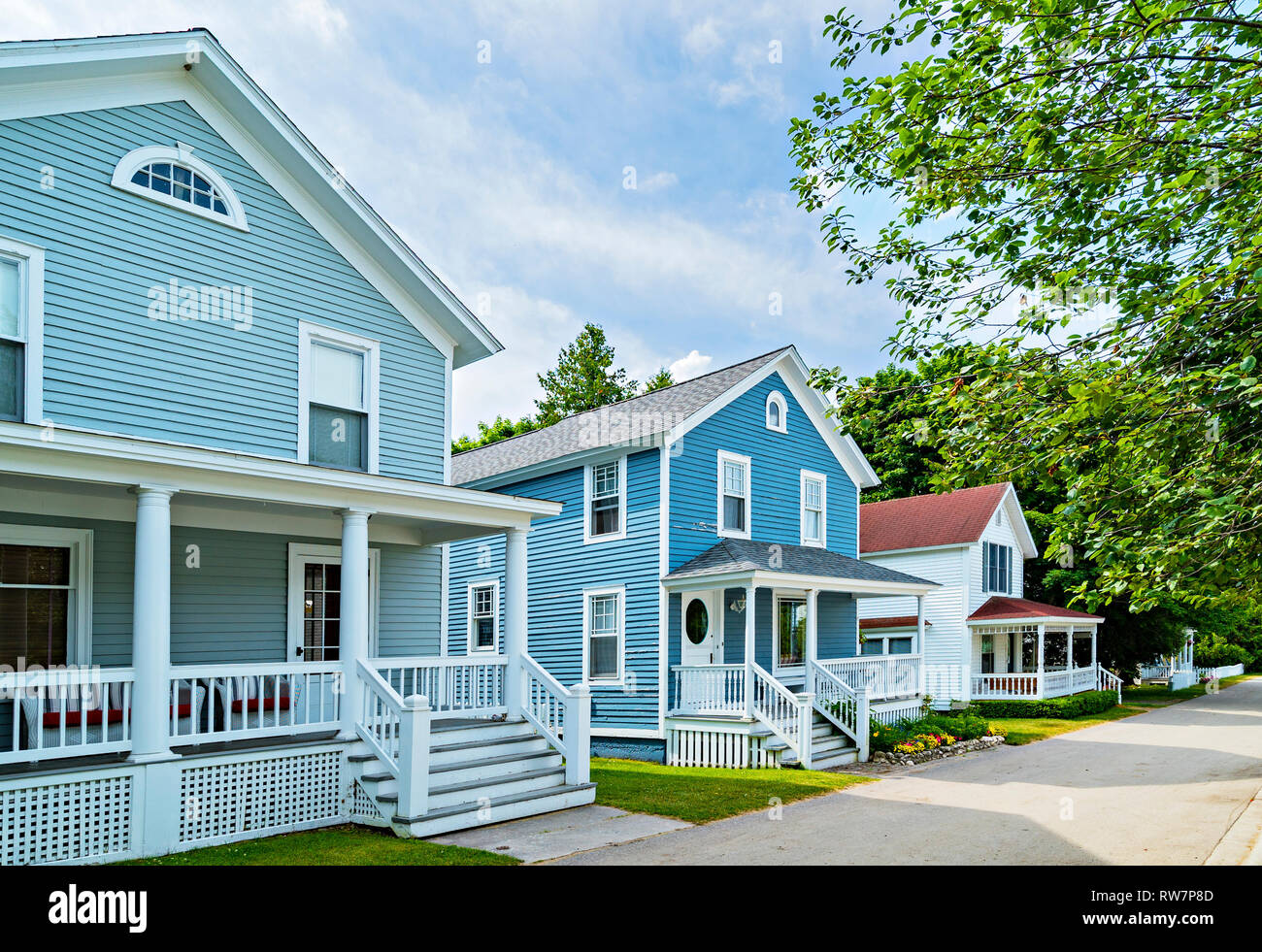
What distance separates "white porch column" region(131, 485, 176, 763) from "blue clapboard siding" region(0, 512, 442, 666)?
1575 millimetres

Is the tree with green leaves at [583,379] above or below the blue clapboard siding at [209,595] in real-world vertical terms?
above

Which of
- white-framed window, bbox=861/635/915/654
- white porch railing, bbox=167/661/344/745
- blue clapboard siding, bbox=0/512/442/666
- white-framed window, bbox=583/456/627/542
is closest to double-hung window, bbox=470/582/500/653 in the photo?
white-framed window, bbox=583/456/627/542

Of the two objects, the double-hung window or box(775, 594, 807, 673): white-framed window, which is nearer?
box(775, 594, 807, 673): white-framed window

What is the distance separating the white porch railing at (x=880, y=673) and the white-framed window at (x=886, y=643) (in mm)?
9682

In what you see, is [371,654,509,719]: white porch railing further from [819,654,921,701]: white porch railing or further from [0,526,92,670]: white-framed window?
[819,654,921,701]: white porch railing

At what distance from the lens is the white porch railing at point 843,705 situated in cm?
1611

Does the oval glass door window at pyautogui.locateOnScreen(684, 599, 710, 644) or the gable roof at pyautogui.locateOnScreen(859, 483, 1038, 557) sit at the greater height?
the gable roof at pyautogui.locateOnScreen(859, 483, 1038, 557)

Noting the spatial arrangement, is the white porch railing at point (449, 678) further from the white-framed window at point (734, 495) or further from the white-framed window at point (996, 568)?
the white-framed window at point (996, 568)

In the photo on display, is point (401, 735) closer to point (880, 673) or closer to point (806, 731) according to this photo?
point (806, 731)

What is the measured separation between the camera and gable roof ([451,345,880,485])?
17.3 meters

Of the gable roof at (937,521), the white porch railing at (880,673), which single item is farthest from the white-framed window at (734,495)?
the gable roof at (937,521)

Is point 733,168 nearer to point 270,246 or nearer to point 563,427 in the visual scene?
point 563,427

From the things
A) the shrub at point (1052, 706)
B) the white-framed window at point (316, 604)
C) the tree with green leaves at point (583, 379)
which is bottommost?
the shrub at point (1052, 706)

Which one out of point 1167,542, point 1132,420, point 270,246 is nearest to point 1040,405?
point 1132,420
